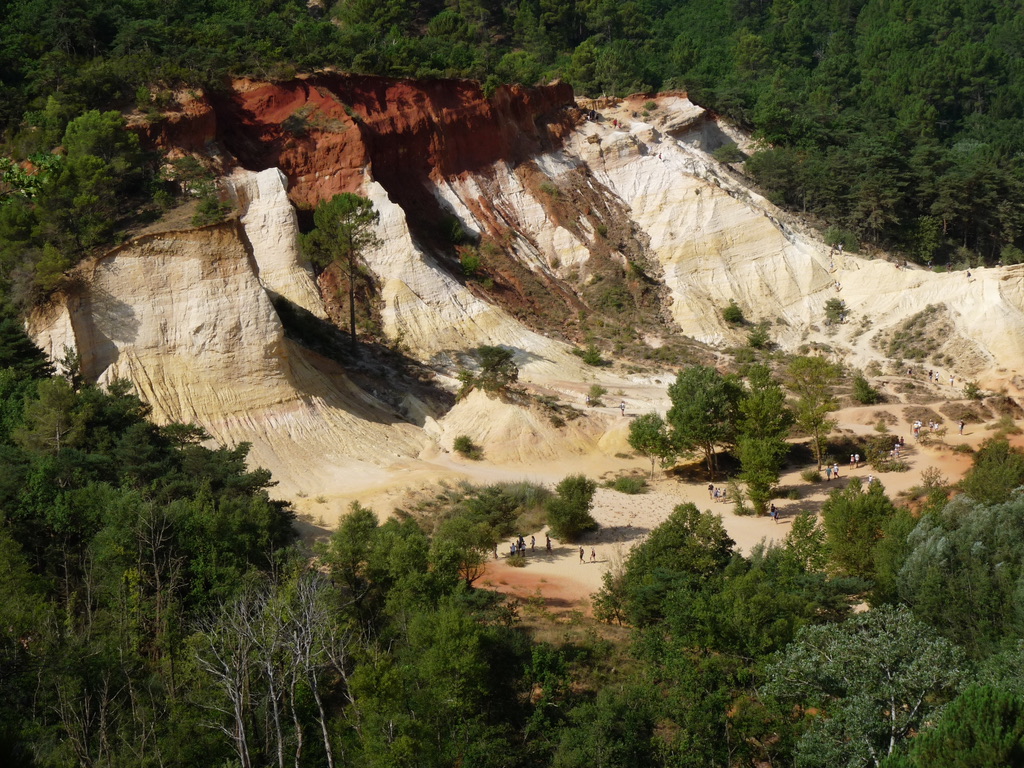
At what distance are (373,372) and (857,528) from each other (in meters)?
21.7

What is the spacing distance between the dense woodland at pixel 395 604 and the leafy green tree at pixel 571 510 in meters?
0.25

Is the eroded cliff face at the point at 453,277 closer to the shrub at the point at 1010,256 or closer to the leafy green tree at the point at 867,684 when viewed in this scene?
the shrub at the point at 1010,256

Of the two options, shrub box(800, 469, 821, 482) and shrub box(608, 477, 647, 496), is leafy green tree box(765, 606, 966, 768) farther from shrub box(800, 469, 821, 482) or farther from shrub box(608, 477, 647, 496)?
shrub box(800, 469, 821, 482)

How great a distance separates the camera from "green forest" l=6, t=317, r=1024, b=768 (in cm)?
1727

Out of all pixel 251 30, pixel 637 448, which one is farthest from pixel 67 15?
pixel 637 448

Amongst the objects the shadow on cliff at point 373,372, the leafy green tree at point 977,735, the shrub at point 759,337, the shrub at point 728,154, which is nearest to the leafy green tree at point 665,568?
the leafy green tree at point 977,735

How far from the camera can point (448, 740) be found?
19.4 metres

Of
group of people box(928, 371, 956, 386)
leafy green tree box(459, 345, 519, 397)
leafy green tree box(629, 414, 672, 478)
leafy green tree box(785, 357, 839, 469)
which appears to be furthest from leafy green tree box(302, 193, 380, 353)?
group of people box(928, 371, 956, 386)

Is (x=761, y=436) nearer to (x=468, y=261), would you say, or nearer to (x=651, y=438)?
(x=651, y=438)

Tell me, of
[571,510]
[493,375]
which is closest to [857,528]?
[571,510]

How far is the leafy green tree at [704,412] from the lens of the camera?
37469 mm

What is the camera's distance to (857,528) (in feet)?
90.7

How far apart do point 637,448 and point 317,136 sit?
23.9 m

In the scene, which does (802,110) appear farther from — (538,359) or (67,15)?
(67,15)
